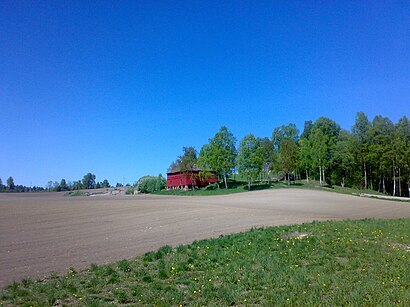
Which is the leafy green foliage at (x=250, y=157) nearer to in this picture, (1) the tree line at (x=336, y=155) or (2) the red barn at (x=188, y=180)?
(1) the tree line at (x=336, y=155)

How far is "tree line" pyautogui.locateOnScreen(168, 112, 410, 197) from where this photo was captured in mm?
77000

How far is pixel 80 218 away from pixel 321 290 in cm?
2387

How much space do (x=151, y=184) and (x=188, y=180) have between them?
13687 millimetres

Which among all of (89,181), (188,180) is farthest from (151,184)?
(89,181)

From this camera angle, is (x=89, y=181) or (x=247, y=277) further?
(x=89, y=181)

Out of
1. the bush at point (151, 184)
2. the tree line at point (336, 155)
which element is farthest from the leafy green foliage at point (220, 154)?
the bush at point (151, 184)

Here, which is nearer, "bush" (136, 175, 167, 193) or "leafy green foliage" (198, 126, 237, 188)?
"leafy green foliage" (198, 126, 237, 188)

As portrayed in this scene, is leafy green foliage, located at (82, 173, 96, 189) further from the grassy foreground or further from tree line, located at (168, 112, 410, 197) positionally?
the grassy foreground

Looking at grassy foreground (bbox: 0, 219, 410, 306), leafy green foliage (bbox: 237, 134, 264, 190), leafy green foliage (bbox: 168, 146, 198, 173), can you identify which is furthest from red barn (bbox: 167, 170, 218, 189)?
grassy foreground (bbox: 0, 219, 410, 306)

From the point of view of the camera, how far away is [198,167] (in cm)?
10650

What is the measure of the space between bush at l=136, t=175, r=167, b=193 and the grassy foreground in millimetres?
100056

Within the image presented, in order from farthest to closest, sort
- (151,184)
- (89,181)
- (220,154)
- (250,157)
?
(89,181), (151,184), (220,154), (250,157)

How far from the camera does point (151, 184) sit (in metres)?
115

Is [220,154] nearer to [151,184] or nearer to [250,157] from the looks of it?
[250,157]
